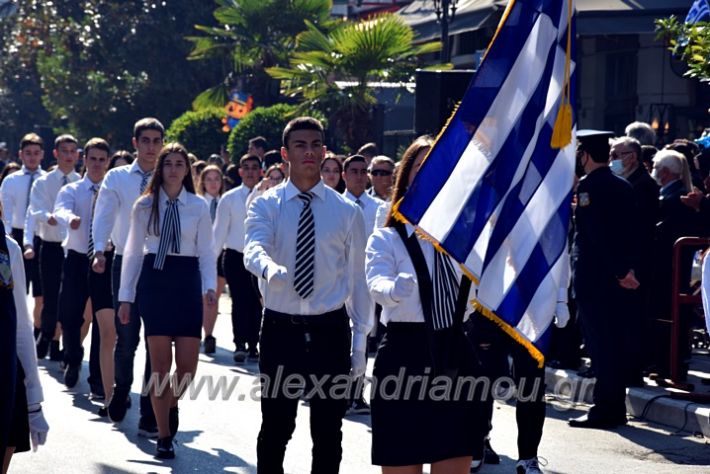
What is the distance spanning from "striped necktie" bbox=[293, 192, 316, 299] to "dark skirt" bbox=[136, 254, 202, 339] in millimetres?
2157

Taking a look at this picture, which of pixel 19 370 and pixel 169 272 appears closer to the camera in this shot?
pixel 19 370

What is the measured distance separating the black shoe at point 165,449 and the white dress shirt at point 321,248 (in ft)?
7.55

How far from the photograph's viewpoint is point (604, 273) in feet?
32.9

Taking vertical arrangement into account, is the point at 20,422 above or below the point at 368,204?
below

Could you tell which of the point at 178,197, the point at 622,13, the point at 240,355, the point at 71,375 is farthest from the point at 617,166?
the point at 622,13

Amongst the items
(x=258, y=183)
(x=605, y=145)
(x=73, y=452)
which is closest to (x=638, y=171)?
(x=605, y=145)

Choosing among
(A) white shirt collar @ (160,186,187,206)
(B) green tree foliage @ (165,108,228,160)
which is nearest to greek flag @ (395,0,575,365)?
(A) white shirt collar @ (160,186,187,206)

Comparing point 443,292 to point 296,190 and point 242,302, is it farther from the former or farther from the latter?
point 242,302

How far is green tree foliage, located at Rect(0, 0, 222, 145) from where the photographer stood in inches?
1549

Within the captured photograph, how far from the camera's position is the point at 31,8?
141 ft

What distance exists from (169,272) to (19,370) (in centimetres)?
340

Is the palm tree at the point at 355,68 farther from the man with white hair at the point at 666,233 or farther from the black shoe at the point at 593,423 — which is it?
the black shoe at the point at 593,423

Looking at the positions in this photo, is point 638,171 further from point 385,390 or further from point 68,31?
point 68,31

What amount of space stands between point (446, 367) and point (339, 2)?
33.9 meters
